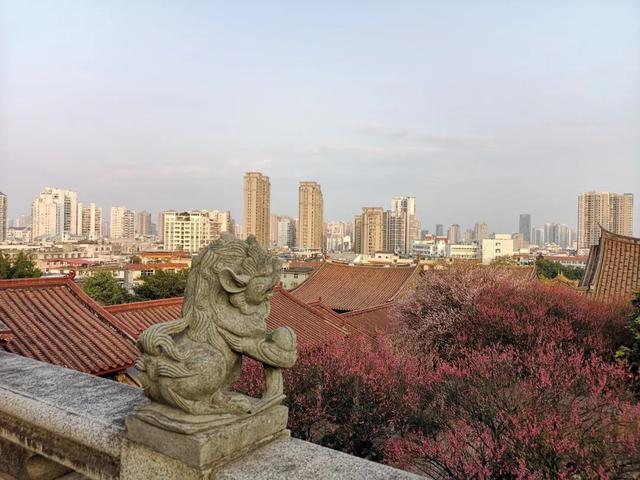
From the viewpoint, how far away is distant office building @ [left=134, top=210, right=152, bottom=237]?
182 meters

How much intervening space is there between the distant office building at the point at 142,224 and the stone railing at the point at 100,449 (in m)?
189

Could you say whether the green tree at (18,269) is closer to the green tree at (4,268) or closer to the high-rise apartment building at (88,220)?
the green tree at (4,268)

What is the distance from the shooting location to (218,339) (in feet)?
6.68

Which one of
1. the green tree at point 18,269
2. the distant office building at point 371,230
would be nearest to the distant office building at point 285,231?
the distant office building at point 371,230

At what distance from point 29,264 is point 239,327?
29085 mm

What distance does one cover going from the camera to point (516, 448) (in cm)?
452

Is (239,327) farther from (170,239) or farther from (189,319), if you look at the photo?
(170,239)

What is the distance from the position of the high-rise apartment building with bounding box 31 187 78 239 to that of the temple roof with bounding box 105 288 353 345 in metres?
141

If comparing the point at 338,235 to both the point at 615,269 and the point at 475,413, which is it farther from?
the point at 475,413

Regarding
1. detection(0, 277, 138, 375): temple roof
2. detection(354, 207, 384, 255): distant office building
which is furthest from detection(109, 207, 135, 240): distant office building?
detection(0, 277, 138, 375): temple roof

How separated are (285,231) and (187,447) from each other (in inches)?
5764

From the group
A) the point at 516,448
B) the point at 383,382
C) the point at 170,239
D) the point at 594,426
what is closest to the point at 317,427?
the point at 383,382

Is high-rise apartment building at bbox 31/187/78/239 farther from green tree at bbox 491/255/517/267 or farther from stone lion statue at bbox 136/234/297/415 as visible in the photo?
stone lion statue at bbox 136/234/297/415

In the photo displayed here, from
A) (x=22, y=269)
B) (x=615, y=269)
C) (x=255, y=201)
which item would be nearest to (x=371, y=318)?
(x=615, y=269)
